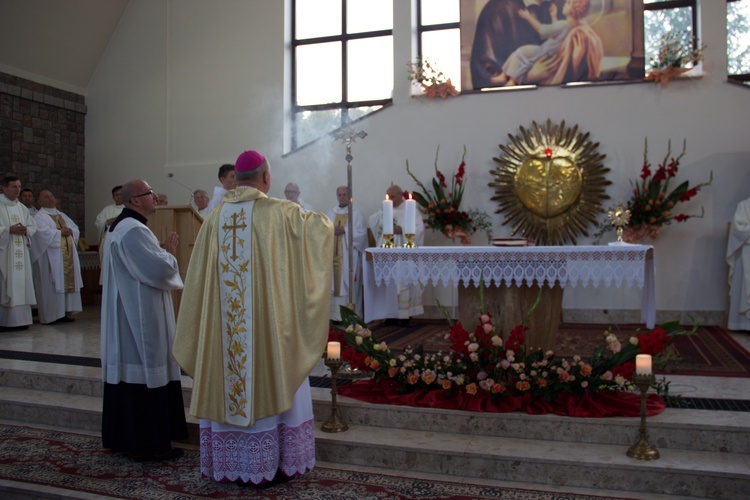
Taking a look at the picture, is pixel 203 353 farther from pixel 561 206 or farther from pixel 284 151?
pixel 284 151

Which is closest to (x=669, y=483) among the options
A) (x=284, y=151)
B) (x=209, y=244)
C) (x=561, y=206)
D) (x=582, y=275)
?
(x=582, y=275)

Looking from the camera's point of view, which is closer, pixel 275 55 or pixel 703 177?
pixel 703 177

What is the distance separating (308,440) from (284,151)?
6936 mm

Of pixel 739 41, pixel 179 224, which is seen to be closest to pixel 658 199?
pixel 739 41

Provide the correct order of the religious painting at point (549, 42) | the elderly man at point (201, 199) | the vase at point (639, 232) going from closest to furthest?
1. the vase at point (639, 232)
2. the religious painting at point (549, 42)
3. the elderly man at point (201, 199)

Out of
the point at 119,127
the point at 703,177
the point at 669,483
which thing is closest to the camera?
the point at 669,483

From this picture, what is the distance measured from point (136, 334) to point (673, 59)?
23.1 ft

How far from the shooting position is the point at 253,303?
12.1ft

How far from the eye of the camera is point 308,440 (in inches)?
148

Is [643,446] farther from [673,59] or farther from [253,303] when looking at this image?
[673,59]

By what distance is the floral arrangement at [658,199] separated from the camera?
805cm

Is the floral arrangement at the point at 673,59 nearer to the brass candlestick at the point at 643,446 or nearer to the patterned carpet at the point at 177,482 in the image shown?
the brass candlestick at the point at 643,446

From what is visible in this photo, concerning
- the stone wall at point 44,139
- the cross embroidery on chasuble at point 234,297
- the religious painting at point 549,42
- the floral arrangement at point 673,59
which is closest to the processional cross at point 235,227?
the cross embroidery on chasuble at point 234,297

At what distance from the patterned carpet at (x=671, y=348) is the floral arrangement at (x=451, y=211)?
3.95 ft
